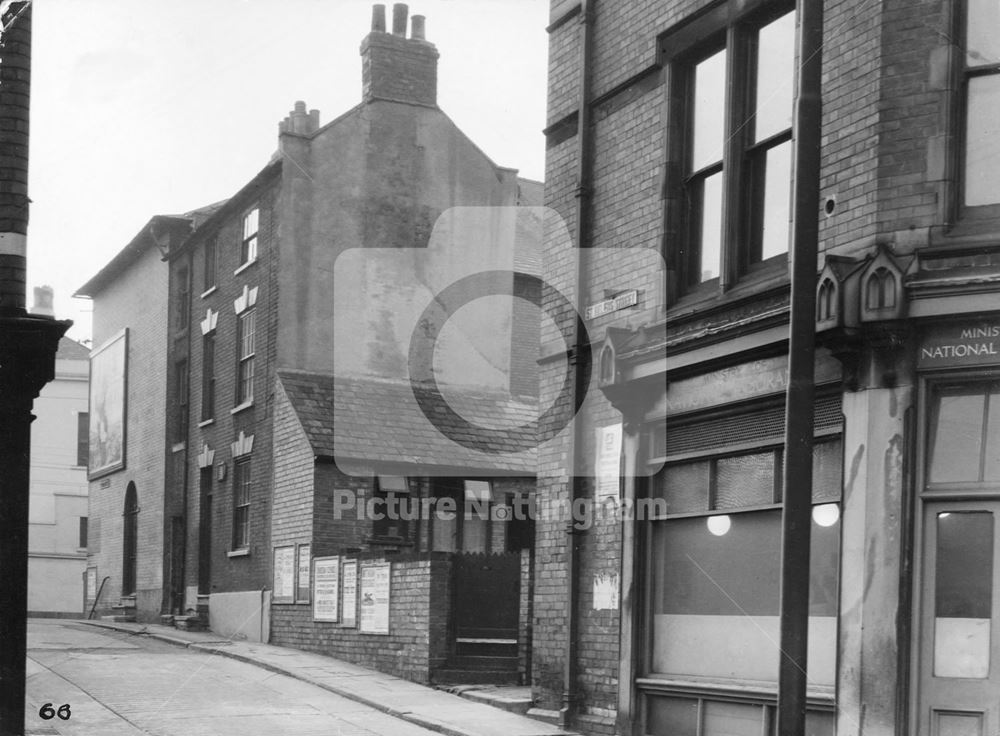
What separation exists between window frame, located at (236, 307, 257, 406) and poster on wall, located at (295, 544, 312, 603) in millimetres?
3988

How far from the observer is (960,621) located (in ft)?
27.4

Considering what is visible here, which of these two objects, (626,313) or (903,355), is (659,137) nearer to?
(626,313)

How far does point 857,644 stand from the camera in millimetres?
8633

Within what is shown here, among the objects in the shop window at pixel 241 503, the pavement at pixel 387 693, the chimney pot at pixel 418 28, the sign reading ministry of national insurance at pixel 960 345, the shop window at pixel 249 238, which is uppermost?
the chimney pot at pixel 418 28

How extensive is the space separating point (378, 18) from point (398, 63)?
956 mm

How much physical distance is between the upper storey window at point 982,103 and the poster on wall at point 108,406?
85.1 feet

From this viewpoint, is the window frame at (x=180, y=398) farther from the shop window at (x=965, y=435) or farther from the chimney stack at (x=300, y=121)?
the shop window at (x=965, y=435)

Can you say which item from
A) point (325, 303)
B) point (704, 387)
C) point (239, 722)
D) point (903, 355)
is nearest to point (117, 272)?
point (325, 303)

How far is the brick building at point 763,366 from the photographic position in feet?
27.8

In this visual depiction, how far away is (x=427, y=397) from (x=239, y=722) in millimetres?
11087

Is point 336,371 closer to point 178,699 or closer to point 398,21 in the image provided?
point 398,21

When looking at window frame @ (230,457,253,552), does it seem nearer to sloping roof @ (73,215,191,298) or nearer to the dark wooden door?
sloping roof @ (73,215,191,298)

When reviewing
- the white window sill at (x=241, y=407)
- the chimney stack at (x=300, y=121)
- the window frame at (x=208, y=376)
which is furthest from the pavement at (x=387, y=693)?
the chimney stack at (x=300, y=121)

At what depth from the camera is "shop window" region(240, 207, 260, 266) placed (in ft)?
77.9
